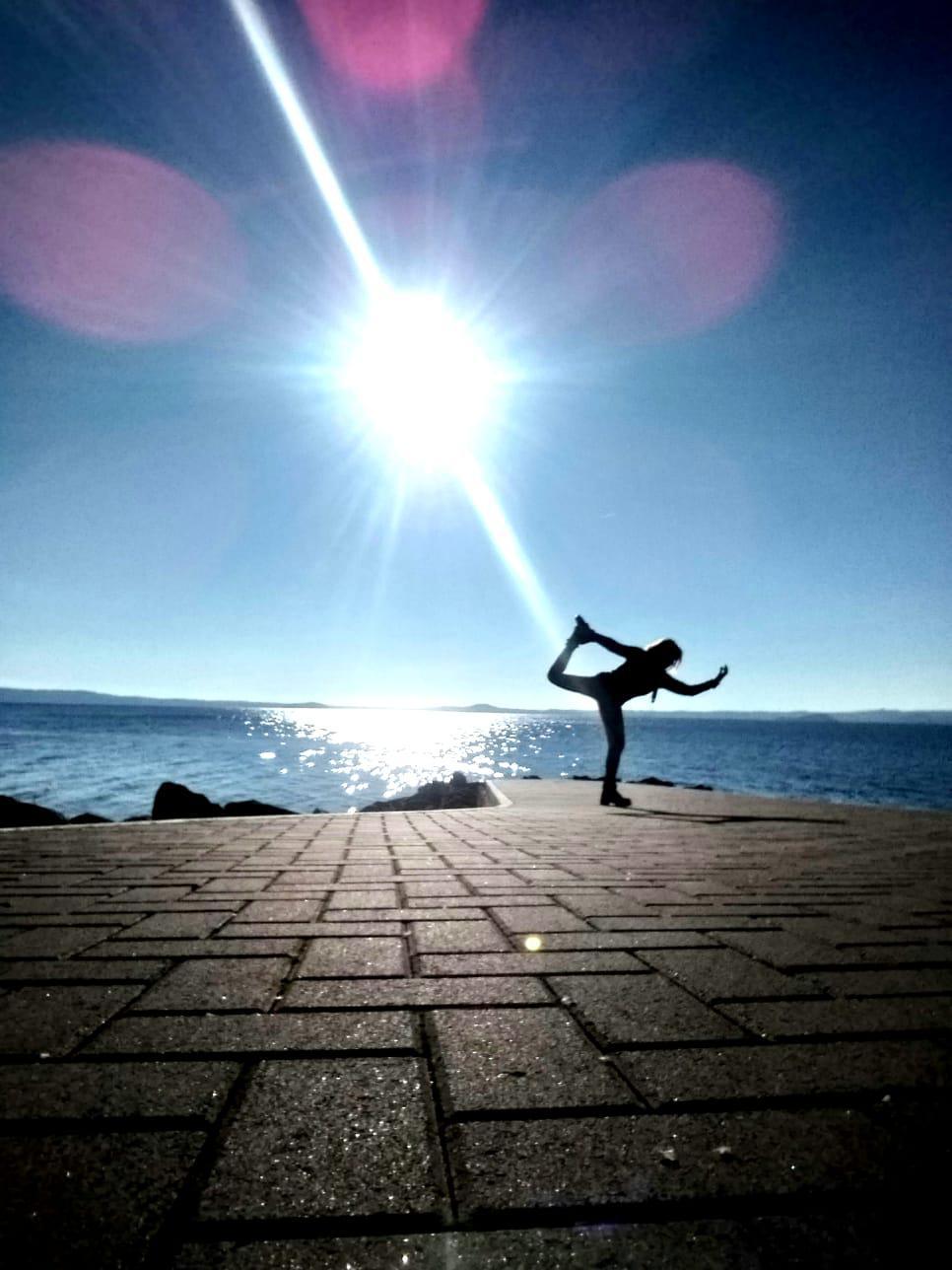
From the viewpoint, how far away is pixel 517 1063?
1.44m

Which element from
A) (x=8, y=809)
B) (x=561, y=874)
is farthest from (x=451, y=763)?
(x=561, y=874)

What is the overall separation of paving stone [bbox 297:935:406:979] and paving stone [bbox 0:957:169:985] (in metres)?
0.42

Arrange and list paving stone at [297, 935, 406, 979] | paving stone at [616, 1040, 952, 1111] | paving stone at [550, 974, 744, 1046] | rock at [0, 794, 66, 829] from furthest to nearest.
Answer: rock at [0, 794, 66, 829]
paving stone at [297, 935, 406, 979]
paving stone at [550, 974, 744, 1046]
paving stone at [616, 1040, 952, 1111]

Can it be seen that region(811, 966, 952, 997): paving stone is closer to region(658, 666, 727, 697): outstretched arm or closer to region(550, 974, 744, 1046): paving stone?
region(550, 974, 744, 1046): paving stone

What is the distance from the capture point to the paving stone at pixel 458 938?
2.27m

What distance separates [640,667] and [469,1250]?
24.9 feet

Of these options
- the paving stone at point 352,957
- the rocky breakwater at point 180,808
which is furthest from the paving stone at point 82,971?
the rocky breakwater at point 180,808

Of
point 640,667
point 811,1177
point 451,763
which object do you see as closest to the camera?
point 811,1177

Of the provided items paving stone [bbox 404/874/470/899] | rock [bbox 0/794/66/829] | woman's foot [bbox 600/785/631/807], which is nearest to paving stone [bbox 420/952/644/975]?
paving stone [bbox 404/874/470/899]

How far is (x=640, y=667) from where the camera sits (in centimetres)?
822

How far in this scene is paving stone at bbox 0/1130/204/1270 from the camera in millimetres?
889

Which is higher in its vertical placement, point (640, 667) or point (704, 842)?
point (640, 667)

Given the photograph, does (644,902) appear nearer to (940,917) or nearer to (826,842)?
(940,917)

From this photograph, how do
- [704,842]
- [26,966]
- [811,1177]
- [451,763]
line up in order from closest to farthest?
[811,1177]
[26,966]
[704,842]
[451,763]
